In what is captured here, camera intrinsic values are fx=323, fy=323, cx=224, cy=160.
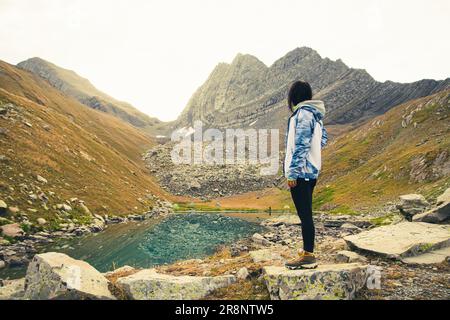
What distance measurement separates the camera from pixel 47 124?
67062 millimetres

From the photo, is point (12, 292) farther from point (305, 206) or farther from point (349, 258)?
point (349, 258)

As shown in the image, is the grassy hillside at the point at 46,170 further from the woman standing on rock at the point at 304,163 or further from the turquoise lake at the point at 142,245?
the woman standing on rock at the point at 304,163

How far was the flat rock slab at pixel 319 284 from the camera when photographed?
7.77 metres

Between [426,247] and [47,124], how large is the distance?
235 ft

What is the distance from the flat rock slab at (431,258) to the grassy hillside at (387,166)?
23.1 metres

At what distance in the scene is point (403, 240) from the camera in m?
12.5

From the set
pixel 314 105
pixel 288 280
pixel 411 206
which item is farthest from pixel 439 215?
pixel 288 280

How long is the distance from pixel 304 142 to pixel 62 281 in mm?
7502

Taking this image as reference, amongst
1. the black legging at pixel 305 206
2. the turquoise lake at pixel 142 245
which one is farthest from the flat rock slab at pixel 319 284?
the turquoise lake at pixel 142 245

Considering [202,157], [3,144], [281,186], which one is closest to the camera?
[3,144]

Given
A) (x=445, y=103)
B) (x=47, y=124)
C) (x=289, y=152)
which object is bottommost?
(x=289, y=152)

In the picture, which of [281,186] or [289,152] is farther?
[281,186]
